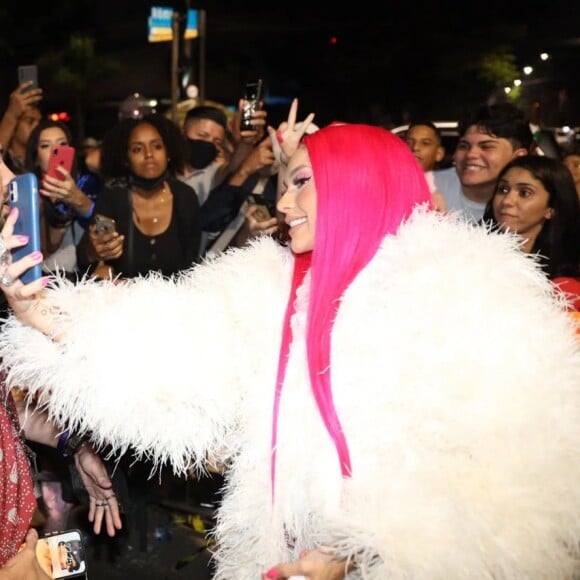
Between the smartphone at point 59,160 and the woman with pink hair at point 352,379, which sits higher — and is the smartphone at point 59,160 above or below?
→ above

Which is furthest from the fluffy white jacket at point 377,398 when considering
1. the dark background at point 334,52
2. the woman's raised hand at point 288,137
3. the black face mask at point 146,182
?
the dark background at point 334,52

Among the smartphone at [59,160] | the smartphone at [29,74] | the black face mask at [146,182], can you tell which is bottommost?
the black face mask at [146,182]

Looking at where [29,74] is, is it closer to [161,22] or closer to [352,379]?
[352,379]

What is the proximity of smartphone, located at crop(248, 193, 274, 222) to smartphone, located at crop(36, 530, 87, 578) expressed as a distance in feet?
6.38

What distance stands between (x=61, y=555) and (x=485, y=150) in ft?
9.28

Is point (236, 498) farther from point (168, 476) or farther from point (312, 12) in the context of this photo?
point (312, 12)

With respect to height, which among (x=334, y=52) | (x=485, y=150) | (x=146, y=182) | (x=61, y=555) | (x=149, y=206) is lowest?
(x=61, y=555)

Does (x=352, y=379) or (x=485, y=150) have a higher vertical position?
(x=485, y=150)

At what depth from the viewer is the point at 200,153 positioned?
418cm

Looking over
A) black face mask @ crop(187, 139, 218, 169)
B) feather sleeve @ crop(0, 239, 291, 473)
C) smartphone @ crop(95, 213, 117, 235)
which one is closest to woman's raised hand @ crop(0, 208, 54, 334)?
feather sleeve @ crop(0, 239, 291, 473)

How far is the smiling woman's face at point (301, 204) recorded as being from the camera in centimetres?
159

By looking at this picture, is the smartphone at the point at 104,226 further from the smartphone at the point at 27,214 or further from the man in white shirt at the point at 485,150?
the man in white shirt at the point at 485,150

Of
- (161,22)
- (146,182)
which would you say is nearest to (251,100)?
(146,182)

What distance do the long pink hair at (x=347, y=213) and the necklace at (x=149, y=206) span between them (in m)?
1.95
